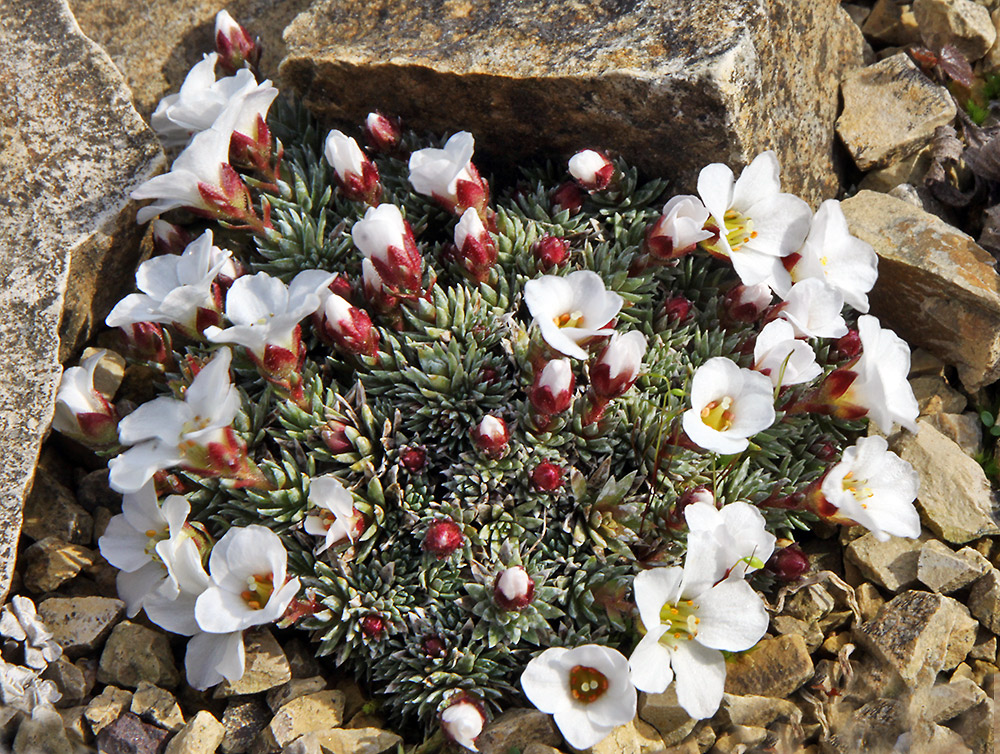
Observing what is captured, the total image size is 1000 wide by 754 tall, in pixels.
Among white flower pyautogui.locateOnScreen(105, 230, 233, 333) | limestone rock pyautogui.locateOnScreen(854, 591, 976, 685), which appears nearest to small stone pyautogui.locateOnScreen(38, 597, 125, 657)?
white flower pyautogui.locateOnScreen(105, 230, 233, 333)

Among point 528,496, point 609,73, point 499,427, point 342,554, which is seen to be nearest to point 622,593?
point 528,496

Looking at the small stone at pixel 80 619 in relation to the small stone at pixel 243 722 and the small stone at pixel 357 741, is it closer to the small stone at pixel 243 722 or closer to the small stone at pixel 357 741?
the small stone at pixel 243 722

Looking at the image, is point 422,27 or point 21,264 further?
point 422,27

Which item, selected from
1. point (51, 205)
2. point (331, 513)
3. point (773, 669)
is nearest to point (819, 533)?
point (773, 669)

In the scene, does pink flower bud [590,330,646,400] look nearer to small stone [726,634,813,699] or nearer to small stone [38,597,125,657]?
small stone [726,634,813,699]

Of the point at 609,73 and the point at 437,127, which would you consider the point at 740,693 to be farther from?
the point at 437,127
